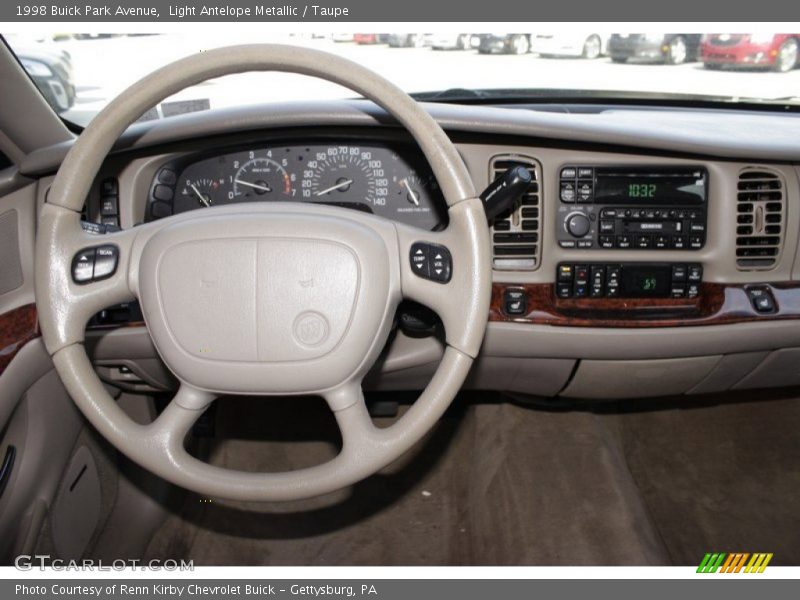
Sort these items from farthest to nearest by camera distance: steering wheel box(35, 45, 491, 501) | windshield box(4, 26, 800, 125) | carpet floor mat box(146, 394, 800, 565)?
carpet floor mat box(146, 394, 800, 565), windshield box(4, 26, 800, 125), steering wheel box(35, 45, 491, 501)

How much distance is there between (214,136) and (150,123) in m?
0.16

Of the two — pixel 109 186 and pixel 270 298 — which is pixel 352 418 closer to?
pixel 270 298

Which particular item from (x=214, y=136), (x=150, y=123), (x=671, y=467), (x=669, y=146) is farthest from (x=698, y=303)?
(x=150, y=123)

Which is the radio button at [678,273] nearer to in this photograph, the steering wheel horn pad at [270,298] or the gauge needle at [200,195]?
the steering wheel horn pad at [270,298]

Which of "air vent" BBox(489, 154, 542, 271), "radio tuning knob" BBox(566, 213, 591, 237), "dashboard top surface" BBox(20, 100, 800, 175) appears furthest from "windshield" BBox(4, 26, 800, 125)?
"radio tuning knob" BBox(566, 213, 591, 237)

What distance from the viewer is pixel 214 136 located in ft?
6.55

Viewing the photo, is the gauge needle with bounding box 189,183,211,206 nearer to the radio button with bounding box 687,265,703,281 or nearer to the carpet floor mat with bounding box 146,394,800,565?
the carpet floor mat with bounding box 146,394,800,565

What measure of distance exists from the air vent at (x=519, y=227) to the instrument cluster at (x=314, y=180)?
165 millimetres

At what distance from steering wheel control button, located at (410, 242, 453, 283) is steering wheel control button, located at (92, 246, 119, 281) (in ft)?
1.94

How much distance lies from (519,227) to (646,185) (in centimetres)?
Result: 36

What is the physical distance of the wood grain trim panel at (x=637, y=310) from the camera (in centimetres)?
213

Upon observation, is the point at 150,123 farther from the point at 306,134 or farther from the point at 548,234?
the point at 548,234

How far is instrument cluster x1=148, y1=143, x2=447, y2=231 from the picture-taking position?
6.83ft

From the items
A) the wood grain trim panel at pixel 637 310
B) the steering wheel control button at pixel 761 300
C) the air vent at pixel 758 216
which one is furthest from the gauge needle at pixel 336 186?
the steering wheel control button at pixel 761 300
